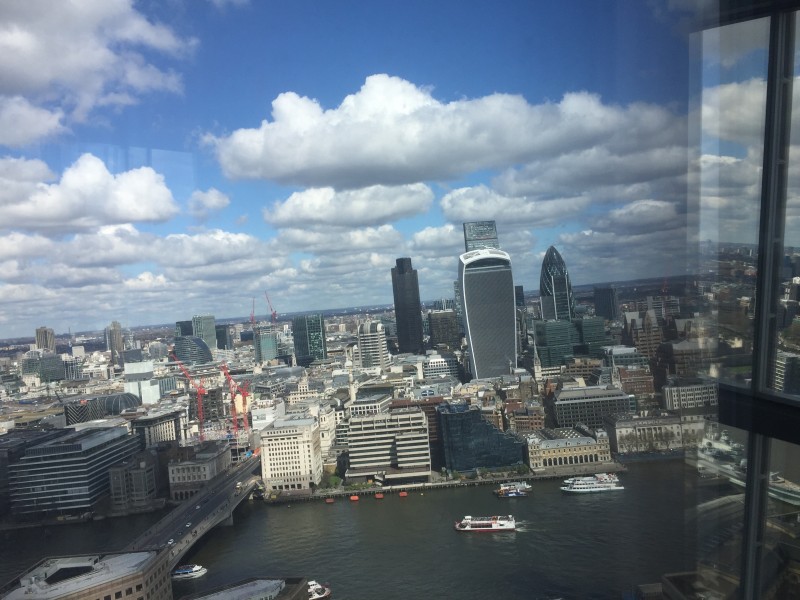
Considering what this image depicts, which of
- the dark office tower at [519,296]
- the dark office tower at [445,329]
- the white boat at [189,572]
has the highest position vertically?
the dark office tower at [519,296]

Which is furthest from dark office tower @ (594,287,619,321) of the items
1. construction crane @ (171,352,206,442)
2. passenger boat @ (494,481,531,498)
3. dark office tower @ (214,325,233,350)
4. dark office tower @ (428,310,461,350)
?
dark office tower @ (214,325,233,350)

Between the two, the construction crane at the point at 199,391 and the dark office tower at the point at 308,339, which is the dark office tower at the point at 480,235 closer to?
the construction crane at the point at 199,391

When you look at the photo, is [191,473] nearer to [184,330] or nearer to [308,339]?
[184,330]

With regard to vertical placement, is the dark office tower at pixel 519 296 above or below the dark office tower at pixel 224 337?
above

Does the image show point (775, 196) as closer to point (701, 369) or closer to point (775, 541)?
point (701, 369)

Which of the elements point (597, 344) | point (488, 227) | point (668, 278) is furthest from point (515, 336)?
point (668, 278)

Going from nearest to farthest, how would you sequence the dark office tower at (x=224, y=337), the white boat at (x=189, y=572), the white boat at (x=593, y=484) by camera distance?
the white boat at (x=189, y=572) < the white boat at (x=593, y=484) < the dark office tower at (x=224, y=337)

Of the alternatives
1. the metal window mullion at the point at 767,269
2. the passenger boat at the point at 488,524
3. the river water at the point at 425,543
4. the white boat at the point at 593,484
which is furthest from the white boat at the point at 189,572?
the metal window mullion at the point at 767,269
